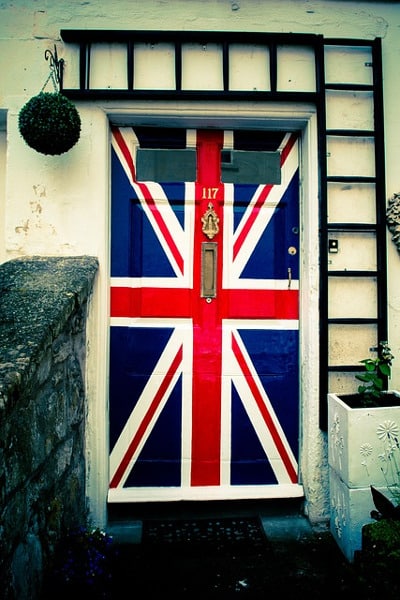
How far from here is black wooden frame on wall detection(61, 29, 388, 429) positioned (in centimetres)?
299

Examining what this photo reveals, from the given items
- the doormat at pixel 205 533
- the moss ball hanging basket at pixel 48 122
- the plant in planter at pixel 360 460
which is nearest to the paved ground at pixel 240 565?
the doormat at pixel 205 533

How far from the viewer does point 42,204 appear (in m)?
3.02

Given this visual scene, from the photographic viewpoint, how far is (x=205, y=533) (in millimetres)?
2957

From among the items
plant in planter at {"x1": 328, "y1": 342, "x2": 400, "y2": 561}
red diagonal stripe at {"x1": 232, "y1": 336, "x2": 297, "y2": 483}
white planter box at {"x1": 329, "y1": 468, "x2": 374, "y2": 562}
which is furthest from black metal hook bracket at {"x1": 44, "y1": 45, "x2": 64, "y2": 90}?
white planter box at {"x1": 329, "y1": 468, "x2": 374, "y2": 562}

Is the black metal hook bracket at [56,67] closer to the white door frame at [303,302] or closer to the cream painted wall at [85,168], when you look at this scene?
the cream painted wall at [85,168]

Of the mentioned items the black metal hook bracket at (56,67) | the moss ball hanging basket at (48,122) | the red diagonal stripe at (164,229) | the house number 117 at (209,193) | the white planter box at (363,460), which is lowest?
the white planter box at (363,460)

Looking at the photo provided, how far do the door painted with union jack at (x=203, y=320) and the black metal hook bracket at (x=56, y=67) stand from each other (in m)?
0.43

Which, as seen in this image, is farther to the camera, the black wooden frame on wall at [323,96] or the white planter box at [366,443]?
the black wooden frame on wall at [323,96]

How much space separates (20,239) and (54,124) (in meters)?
0.73

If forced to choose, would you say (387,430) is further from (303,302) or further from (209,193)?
(209,193)

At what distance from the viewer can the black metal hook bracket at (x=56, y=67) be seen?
9.82 ft

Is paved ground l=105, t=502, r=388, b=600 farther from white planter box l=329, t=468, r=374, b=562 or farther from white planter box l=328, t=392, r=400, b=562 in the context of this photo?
white planter box l=328, t=392, r=400, b=562

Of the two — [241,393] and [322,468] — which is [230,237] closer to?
[241,393]

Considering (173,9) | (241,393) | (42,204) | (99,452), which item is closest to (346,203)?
(241,393)
